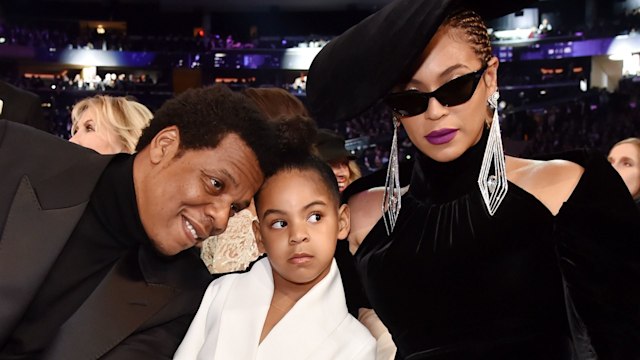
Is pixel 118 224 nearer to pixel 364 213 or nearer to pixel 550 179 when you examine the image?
pixel 364 213

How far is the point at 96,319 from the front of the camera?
5.41 ft

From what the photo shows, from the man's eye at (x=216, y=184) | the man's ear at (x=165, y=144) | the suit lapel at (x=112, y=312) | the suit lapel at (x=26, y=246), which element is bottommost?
the suit lapel at (x=112, y=312)

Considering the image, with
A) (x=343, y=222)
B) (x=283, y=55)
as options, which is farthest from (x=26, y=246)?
(x=283, y=55)

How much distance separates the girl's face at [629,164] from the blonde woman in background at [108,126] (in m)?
3.01

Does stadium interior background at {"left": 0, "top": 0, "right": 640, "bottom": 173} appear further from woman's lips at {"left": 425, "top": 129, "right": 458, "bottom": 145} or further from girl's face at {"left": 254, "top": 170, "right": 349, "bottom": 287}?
woman's lips at {"left": 425, "top": 129, "right": 458, "bottom": 145}

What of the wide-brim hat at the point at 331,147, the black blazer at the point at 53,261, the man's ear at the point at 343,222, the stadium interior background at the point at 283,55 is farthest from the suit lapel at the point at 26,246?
the stadium interior background at the point at 283,55

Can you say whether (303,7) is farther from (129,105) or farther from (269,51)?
(129,105)

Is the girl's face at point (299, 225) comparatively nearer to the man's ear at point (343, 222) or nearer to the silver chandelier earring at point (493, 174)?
the man's ear at point (343, 222)

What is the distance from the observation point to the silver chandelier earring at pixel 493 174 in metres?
1.54

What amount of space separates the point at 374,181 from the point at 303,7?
22.1m

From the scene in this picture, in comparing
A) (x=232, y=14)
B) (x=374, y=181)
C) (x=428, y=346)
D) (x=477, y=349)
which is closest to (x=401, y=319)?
(x=428, y=346)

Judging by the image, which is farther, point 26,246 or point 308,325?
point 308,325

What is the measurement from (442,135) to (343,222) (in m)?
0.42

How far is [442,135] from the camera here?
156 cm
